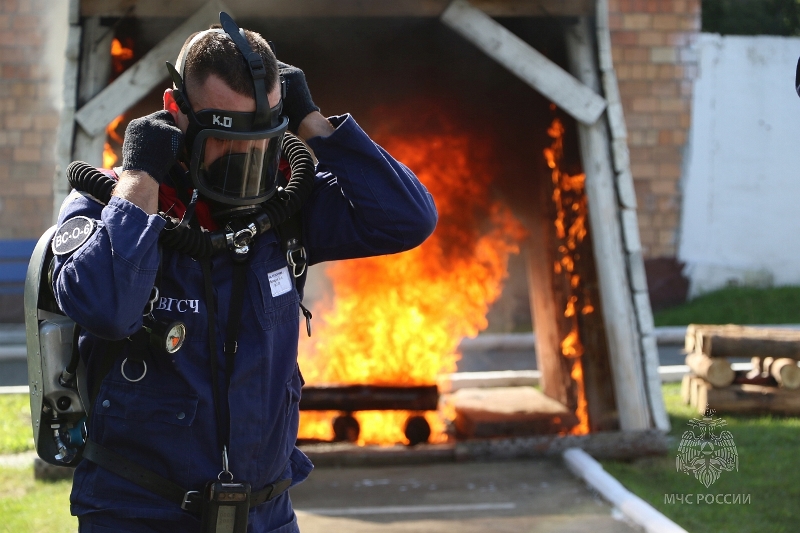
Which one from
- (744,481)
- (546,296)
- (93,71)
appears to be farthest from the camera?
(546,296)

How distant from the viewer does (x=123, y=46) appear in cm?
745

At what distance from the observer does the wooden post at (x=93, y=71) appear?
649 cm

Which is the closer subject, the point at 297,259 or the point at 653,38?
the point at 297,259

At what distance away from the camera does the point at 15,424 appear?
8133 mm

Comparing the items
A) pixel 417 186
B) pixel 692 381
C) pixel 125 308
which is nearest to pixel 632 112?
pixel 692 381

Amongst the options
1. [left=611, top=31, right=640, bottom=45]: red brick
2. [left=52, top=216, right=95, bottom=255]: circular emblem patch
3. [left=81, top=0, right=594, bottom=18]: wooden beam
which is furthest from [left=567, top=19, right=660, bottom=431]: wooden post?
[left=611, top=31, right=640, bottom=45]: red brick

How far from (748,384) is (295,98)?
6.60 metres

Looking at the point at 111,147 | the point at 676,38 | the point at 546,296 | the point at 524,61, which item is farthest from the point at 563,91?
the point at 676,38

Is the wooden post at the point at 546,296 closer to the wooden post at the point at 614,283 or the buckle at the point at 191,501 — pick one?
the wooden post at the point at 614,283

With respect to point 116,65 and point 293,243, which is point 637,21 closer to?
point 116,65

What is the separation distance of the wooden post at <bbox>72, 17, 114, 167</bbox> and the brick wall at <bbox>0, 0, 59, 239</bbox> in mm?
7457

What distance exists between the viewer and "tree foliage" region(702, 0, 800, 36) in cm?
1691

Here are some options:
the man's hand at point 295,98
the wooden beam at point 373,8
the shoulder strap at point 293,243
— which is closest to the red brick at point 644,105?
the wooden beam at point 373,8

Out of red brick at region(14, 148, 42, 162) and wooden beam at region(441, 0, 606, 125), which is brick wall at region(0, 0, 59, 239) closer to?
red brick at region(14, 148, 42, 162)
